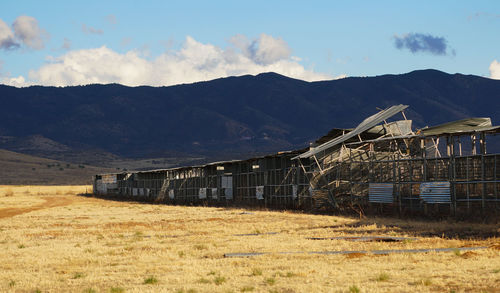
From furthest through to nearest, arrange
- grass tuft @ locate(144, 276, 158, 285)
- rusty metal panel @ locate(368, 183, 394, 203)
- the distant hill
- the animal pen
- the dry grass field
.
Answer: the distant hill → rusty metal panel @ locate(368, 183, 394, 203) → the animal pen → grass tuft @ locate(144, 276, 158, 285) → the dry grass field

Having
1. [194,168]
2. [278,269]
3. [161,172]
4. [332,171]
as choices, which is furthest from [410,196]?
[161,172]

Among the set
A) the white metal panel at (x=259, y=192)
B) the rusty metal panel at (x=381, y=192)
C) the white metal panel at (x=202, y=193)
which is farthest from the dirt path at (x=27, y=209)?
the rusty metal panel at (x=381, y=192)

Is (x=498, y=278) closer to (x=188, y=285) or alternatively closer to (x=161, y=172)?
(x=188, y=285)

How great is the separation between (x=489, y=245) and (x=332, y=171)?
23046 millimetres

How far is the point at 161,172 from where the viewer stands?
275 feet

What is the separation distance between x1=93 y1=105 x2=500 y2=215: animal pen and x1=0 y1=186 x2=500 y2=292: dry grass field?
3.32 metres

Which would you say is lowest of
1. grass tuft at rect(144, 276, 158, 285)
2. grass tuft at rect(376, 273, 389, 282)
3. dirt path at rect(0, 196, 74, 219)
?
Answer: grass tuft at rect(144, 276, 158, 285)

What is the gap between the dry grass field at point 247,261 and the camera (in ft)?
55.3

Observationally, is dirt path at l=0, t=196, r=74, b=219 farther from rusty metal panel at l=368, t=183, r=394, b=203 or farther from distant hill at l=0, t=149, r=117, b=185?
distant hill at l=0, t=149, r=117, b=185

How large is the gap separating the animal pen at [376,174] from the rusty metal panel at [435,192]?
0.19 feet

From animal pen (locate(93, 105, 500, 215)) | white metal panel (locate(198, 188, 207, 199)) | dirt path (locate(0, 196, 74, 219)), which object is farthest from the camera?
white metal panel (locate(198, 188, 207, 199))

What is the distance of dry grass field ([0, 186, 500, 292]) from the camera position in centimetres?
1684

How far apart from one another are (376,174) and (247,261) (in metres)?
24.0

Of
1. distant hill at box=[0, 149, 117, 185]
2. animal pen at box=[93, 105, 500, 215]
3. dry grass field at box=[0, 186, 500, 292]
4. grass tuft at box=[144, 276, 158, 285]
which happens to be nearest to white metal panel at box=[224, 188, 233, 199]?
animal pen at box=[93, 105, 500, 215]
